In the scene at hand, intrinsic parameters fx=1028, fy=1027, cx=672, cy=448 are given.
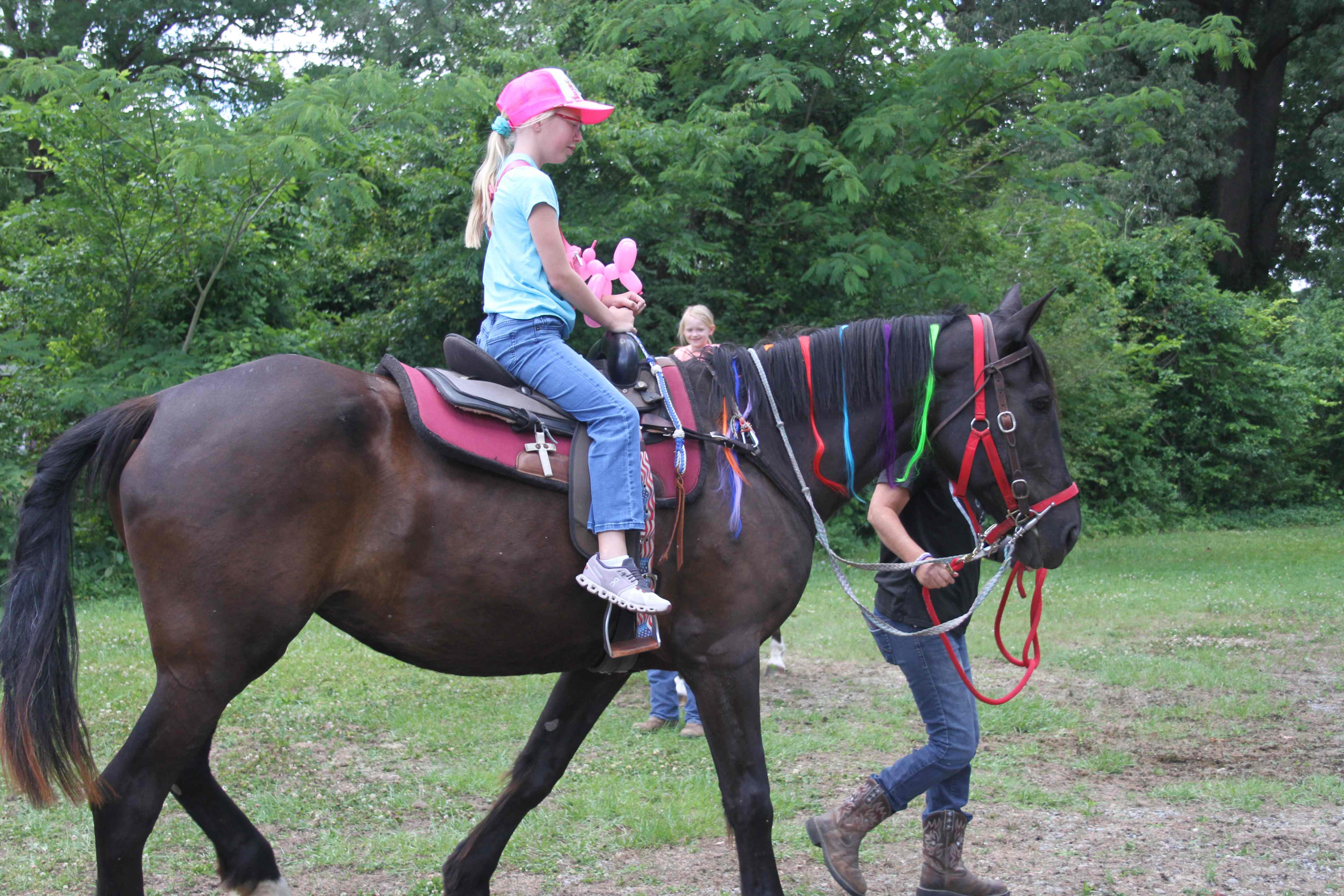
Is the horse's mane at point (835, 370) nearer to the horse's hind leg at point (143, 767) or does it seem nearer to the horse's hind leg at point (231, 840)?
the horse's hind leg at point (143, 767)

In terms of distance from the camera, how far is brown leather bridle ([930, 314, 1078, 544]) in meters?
3.46

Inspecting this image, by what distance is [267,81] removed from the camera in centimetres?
1962

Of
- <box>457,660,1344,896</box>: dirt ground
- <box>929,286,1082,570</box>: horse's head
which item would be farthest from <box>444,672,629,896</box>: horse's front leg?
<box>929,286,1082,570</box>: horse's head

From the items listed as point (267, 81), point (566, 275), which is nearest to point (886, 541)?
point (566, 275)

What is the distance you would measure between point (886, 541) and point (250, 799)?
3.31 m

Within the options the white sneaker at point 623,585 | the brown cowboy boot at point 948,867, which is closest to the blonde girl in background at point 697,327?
the brown cowboy boot at point 948,867

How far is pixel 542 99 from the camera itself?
325cm

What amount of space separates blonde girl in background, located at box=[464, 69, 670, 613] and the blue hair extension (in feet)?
2.26

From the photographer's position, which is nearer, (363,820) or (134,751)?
(134,751)

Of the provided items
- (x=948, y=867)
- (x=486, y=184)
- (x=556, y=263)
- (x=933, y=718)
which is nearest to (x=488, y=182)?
(x=486, y=184)

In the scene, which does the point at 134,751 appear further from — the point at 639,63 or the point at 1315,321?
the point at 1315,321

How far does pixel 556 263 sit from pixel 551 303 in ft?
0.45

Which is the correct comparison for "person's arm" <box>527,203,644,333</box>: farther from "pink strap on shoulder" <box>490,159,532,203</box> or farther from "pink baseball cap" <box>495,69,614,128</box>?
"pink baseball cap" <box>495,69,614,128</box>

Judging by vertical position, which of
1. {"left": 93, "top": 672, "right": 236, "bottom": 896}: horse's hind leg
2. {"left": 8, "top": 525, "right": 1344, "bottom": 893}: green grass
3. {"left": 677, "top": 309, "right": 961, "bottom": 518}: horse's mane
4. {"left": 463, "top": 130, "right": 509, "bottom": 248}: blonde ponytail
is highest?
{"left": 463, "top": 130, "right": 509, "bottom": 248}: blonde ponytail
